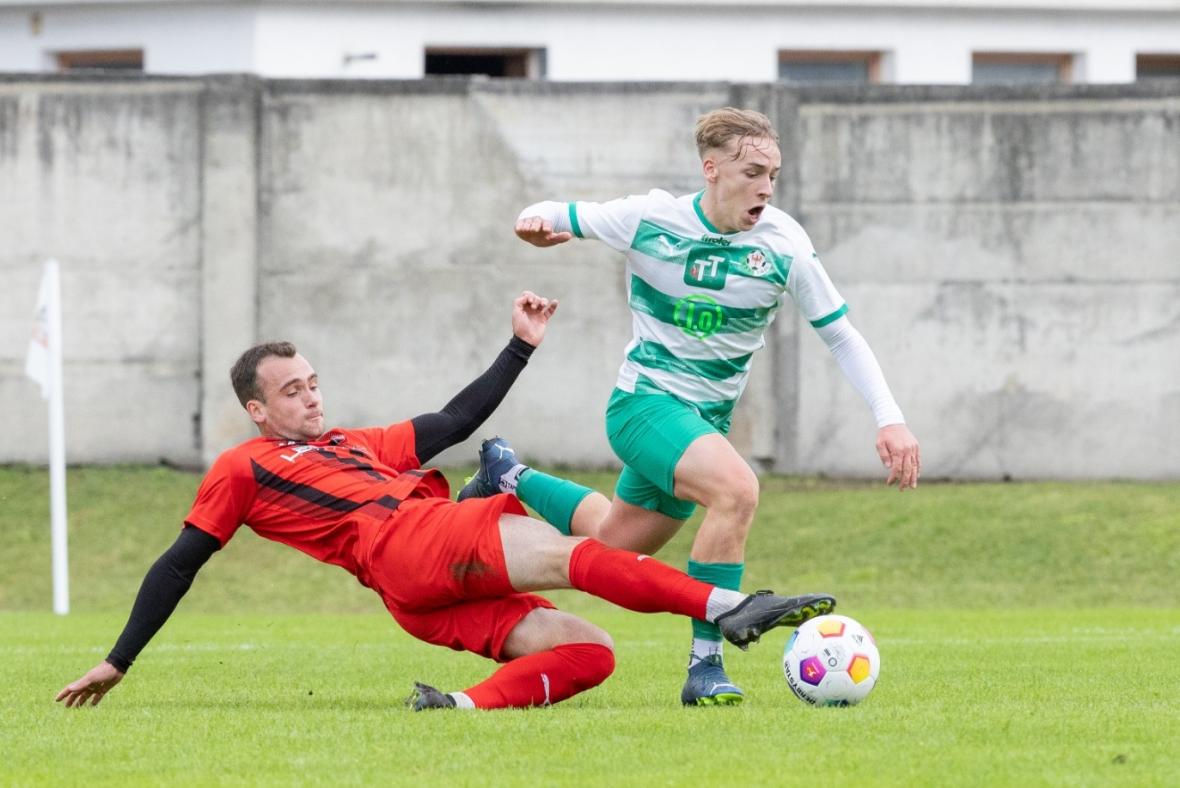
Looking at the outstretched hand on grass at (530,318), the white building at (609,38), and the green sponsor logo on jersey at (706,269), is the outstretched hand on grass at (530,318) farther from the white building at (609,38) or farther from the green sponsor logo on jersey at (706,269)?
the white building at (609,38)

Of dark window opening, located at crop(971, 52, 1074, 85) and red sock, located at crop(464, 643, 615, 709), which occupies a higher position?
dark window opening, located at crop(971, 52, 1074, 85)

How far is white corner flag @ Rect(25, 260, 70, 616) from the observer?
1520 cm

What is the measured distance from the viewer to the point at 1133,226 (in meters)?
18.6

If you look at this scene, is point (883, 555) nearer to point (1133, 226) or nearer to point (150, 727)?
point (1133, 226)

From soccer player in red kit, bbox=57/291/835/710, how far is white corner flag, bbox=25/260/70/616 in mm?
8432

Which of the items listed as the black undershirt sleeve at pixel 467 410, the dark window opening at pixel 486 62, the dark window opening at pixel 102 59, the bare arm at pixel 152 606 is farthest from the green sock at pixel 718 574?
the dark window opening at pixel 102 59

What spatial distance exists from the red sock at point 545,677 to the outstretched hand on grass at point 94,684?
1.28 meters

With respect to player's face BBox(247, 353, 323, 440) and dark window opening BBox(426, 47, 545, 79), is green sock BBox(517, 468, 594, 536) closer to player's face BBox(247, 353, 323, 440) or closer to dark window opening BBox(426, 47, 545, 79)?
player's face BBox(247, 353, 323, 440)

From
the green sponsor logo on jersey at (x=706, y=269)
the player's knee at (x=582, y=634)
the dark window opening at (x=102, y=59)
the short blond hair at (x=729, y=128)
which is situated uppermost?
the dark window opening at (x=102, y=59)

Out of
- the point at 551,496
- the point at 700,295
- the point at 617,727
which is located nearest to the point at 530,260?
the point at 551,496

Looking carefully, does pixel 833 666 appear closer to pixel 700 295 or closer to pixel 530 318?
pixel 700 295

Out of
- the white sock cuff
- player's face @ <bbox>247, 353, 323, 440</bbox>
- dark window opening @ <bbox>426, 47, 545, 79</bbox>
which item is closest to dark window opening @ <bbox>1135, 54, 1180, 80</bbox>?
dark window opening @ <bbox>426, 47, 545, 79</bbox>

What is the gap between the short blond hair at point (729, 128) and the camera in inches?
283

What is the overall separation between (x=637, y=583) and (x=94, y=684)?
2.01 meters
